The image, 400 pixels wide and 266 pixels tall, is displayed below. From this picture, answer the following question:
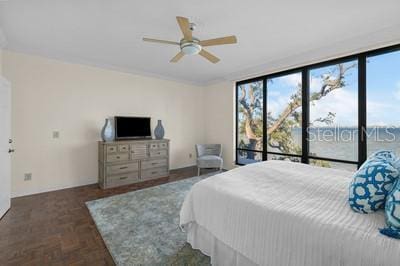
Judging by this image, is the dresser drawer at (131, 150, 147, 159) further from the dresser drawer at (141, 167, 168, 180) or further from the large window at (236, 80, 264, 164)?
the large window at (236, 80, 264, 164)

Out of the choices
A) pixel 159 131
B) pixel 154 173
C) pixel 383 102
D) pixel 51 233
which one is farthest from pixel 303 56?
pixel 51 233

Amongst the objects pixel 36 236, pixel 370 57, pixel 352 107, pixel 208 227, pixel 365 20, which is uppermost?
pixel 365 20

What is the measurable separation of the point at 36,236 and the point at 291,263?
2554 millimetres

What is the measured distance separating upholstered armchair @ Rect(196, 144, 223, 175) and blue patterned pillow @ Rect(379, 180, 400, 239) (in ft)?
11.2

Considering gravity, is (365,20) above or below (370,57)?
above

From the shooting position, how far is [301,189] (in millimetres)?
1549

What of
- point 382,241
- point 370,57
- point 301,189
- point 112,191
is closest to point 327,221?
point 382,241

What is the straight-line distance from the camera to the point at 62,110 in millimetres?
3422

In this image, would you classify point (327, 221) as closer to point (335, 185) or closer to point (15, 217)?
point (335, 185)

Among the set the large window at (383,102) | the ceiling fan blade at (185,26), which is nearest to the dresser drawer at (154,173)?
the ceiling fan blade at (185,26)

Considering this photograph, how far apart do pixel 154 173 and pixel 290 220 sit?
347 centimetres
